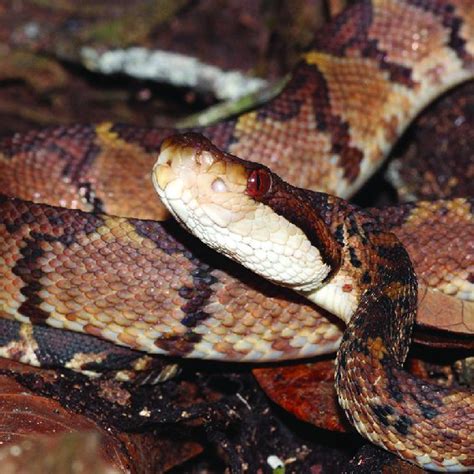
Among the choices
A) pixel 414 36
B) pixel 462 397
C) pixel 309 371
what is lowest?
pixel 309 371

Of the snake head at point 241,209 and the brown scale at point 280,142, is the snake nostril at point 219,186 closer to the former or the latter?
the snake head at point 241,209

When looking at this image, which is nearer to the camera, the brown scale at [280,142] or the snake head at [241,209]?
the snake head at [241,209]

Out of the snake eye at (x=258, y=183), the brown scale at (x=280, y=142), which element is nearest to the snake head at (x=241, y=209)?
the snake eye at (x=258, y=183)

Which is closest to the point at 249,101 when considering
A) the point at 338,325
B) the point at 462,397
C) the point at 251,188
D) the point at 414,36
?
the point at 414,36

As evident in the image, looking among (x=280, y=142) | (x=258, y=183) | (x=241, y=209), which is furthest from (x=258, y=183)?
(x=280, y=142)

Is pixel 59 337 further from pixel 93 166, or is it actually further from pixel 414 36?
pixel 414 36

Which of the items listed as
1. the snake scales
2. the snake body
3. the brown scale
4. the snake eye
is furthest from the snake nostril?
the brown scale

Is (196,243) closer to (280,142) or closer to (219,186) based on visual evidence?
(219,186)
